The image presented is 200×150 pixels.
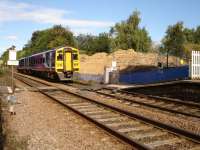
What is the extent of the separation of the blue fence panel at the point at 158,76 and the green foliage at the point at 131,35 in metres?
47.2

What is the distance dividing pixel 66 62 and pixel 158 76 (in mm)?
9387

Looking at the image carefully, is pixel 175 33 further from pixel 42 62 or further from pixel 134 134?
pixel 134 134

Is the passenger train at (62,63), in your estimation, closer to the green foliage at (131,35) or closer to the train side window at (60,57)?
the train side window at (60,57)

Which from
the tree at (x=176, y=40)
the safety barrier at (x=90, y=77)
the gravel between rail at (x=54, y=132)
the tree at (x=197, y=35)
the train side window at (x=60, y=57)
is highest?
the tree at (x=197, y=35)

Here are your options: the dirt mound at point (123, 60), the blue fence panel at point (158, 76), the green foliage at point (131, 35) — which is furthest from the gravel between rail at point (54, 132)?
the green foliage at point (131, 35)

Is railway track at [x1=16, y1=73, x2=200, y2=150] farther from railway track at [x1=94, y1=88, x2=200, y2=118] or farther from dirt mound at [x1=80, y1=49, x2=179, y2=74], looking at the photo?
dirt mound at [x1=80, y1=49, x2=179, y2=74]

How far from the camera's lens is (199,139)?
8289 millimetres

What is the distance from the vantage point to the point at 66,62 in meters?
32.9

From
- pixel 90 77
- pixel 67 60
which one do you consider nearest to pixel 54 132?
pixel 67 60

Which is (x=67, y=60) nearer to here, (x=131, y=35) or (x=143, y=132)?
(x=143, y=132)

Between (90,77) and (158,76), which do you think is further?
(90,77)

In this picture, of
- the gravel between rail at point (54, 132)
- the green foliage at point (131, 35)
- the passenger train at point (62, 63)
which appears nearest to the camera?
the gravel between rail at point (54, 132)

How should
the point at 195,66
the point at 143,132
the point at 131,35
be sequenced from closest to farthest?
the point at 143,132 < the point at 195,66 < the point at 131,35

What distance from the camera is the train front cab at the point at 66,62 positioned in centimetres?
3228
